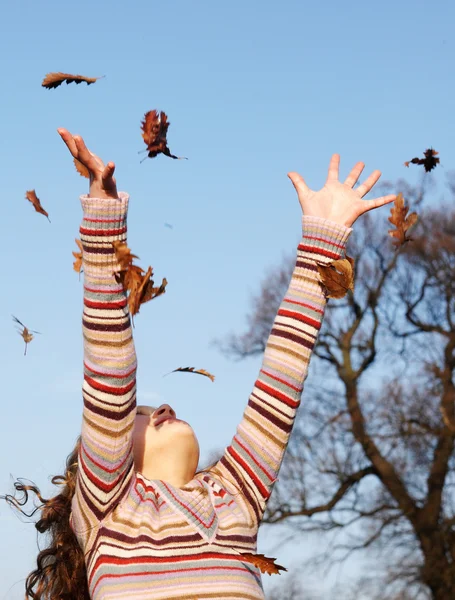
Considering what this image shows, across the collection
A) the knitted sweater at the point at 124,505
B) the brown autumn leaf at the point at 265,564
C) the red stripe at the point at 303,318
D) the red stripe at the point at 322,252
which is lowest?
the brown autumn leaf at the point at 265,564

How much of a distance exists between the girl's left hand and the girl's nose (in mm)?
819

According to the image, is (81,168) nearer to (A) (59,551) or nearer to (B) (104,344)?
(B) (104,344)

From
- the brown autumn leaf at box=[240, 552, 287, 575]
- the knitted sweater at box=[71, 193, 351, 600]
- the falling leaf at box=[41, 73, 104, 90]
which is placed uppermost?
the falling leaf at box=[41, 73, 104, 90]

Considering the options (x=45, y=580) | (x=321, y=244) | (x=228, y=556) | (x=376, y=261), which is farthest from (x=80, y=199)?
(x=376, y=261)

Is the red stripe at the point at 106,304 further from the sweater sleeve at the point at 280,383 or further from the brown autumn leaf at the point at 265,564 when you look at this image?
the brown autumn leaf at the point at 265,564

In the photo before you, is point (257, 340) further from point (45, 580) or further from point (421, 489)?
point (45, 580)

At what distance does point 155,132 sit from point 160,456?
107 cm

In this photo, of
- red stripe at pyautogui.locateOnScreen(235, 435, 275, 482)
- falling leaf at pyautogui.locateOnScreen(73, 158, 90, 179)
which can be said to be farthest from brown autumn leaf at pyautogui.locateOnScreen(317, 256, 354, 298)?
falling leaf at pyautogui.locateOnScreen(73, 158, 90, 179)

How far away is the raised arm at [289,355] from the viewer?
121 inches

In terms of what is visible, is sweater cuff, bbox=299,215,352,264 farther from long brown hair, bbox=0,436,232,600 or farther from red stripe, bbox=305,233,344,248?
long brown hair, bbox=0,436,232,600

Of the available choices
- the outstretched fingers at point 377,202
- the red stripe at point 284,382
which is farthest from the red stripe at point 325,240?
the red stripe at point 284,382

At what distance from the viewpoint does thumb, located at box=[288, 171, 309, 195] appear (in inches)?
131

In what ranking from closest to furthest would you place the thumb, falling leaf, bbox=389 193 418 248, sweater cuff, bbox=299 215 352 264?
sweater cuff, bbox=299 215 352 264 < the thumb < falling leaf, bbox=389 193 418 248

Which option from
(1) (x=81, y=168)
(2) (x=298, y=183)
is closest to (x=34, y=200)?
(1) (x=81, y=168)
